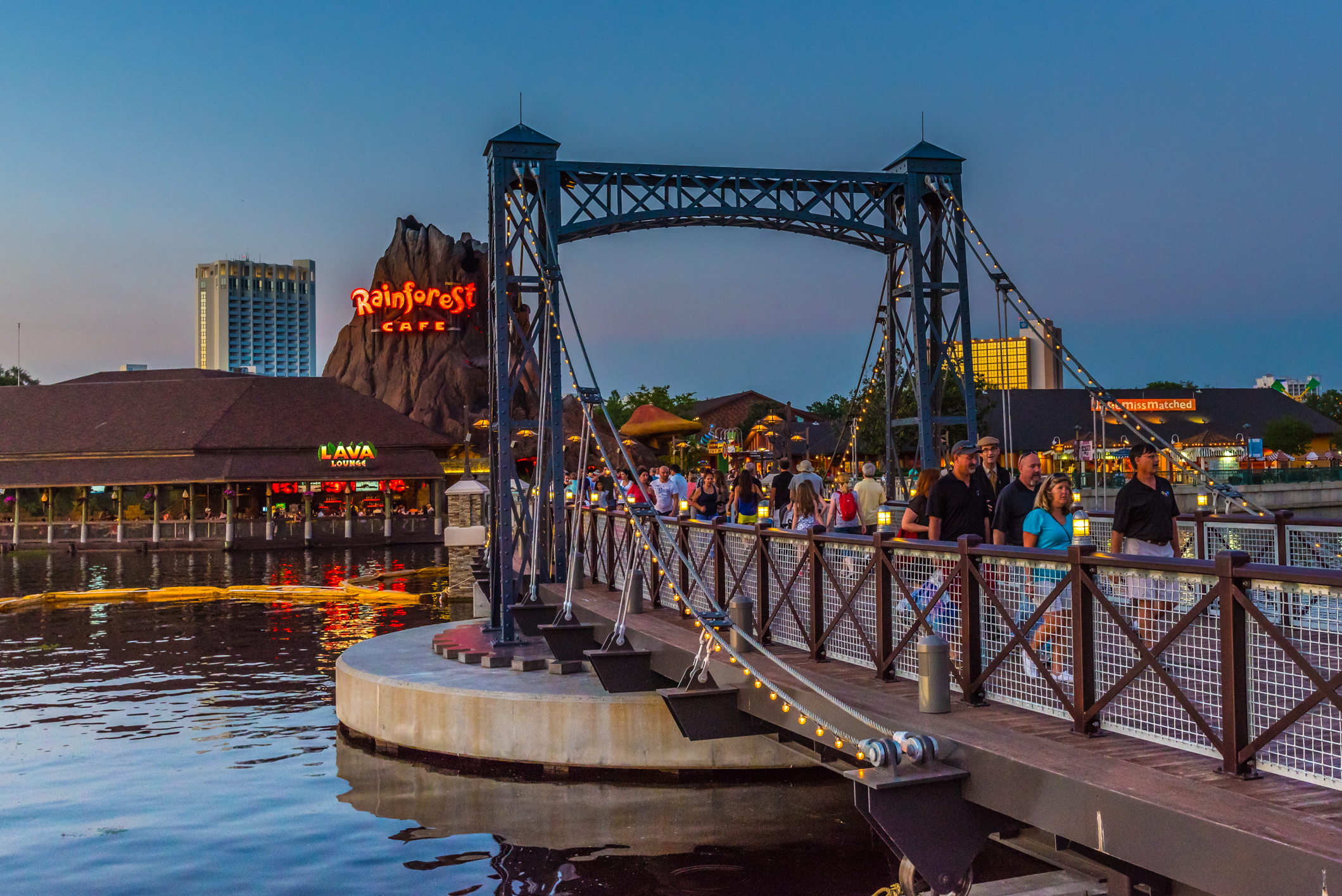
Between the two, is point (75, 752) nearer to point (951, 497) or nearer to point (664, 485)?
point (664, 485)

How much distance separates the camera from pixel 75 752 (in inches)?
569

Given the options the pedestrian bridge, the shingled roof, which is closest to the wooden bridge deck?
the pedestrian bridge

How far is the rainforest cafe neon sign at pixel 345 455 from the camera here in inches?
2248

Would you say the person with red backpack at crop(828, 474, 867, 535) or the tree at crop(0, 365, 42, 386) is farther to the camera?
the tree at crop(0, 365, 42, 386)

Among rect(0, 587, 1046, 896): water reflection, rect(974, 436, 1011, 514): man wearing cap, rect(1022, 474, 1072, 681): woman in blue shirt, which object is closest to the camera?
rect(1022, 474, 1072, 681): woman in blue shirt

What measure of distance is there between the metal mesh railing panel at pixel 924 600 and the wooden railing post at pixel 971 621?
10cm

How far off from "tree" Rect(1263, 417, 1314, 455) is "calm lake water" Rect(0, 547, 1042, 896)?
84721mm

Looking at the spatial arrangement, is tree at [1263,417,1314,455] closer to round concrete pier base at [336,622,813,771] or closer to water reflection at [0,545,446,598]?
water reflection at [0,545,446,598]

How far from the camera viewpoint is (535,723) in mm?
12500

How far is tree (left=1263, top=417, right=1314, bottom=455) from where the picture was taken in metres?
86.4

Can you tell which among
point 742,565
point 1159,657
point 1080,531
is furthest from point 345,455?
point 1159,657

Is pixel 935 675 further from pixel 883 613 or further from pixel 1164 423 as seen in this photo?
pixel 1164 423

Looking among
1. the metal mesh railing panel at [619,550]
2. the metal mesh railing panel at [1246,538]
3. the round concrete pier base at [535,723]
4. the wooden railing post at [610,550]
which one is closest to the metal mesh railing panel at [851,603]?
the round concrete pier base at [535,723]

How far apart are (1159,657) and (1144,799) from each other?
0.98 m
